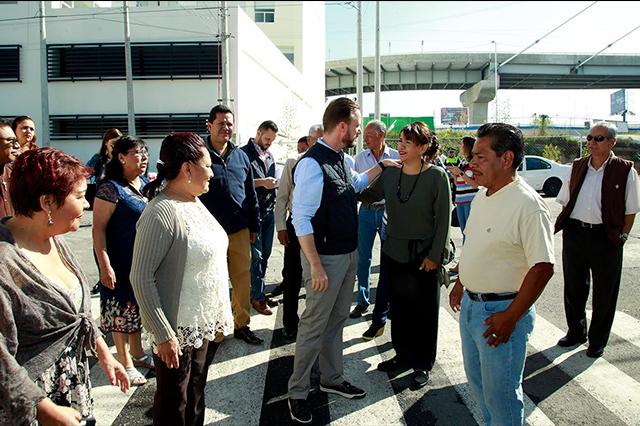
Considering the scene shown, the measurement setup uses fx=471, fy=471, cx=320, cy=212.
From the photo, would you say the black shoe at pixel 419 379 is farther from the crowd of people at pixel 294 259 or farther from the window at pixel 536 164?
the window at pixel 536 164

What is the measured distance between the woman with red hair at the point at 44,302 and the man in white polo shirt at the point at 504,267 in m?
1.93

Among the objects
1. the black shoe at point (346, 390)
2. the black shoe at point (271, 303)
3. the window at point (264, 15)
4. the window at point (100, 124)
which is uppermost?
the window at point (264, 15)

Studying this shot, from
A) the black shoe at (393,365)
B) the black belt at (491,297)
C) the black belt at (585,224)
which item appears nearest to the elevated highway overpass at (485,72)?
the black belt at (585,224)

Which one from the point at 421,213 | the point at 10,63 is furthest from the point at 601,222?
the point at 10,63

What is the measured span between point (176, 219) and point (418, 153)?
7.06 ft

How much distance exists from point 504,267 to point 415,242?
1412 millimetres

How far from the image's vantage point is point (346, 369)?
409cm

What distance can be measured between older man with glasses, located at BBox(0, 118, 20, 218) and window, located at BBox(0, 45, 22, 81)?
954 inches

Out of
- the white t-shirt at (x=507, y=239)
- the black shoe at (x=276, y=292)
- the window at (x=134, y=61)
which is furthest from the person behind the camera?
the window at (x=134, y=61)

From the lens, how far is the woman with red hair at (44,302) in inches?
66.3

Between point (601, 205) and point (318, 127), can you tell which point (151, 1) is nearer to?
point (318, 127)

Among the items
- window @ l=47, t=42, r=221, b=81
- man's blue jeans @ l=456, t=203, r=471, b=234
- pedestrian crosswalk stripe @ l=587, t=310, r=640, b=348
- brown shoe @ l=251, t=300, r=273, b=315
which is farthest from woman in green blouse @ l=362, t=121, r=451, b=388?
window @ l=47, t=42, r=221, b=81

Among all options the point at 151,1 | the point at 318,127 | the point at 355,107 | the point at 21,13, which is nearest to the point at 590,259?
the point at 355,107

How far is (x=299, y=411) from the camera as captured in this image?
10.6 ft
